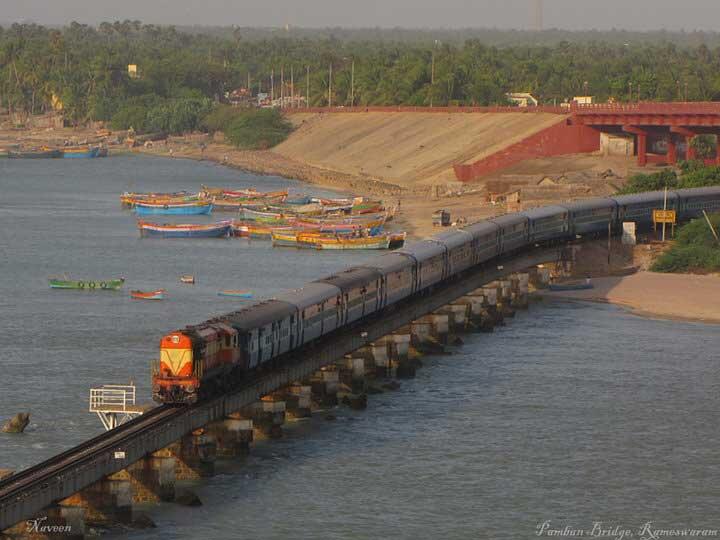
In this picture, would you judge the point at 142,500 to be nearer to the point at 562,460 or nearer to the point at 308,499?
the point at 308,499

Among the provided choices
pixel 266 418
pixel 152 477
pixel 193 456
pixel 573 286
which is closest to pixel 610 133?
pixel 573 286

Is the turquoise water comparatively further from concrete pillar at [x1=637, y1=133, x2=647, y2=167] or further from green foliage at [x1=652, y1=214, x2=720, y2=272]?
concrete pillar at [x1=637, y1=133, x2=647, y2=167]

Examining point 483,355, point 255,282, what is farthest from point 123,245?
point 483,355

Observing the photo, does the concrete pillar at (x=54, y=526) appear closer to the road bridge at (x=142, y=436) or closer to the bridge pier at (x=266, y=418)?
the road bridge at (x=142, y=436)

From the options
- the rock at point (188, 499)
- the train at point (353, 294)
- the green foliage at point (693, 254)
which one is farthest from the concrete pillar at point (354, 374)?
the green foliage at point (693, 254)

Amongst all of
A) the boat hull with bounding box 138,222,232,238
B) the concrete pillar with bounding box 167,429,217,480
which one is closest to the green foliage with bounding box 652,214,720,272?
the boat hull with bounding box 138,222,232,238
